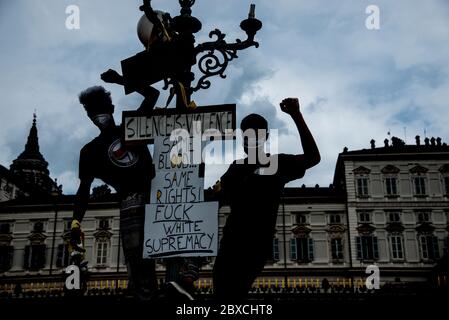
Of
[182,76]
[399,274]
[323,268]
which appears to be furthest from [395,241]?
[182,76]

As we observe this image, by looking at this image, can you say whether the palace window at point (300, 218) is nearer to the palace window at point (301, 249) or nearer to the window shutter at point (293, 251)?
the palace window at point (301, 249)

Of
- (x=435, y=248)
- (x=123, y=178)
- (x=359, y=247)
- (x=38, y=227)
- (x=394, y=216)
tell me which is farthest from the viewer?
(x=38, y=227)

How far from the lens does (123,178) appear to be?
6461mm

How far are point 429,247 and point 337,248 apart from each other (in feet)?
29.4

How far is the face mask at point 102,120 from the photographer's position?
271 inches

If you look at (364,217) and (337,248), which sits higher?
(364,217)

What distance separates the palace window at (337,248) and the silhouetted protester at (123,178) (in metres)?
50.2

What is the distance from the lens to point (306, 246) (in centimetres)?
5538

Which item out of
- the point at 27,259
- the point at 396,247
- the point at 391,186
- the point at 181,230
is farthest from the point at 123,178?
the point at 27,259

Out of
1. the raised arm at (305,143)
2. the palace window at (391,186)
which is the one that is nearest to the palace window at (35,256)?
the palace window at (391,186)

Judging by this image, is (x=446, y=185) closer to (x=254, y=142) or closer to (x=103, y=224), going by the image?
(x=103, y=224)

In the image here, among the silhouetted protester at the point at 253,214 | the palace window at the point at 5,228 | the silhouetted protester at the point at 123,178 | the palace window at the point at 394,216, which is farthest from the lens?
the palace window at the point at 5,228

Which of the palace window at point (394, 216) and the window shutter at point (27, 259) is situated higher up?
the palace window at point (394, 216)
